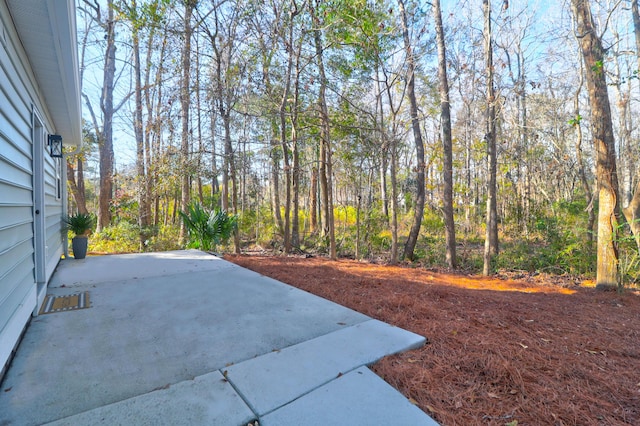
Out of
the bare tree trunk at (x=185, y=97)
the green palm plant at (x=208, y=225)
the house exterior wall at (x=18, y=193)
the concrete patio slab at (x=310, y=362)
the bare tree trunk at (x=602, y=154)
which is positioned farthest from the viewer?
the bare tree trunk at (x=185, y=97)

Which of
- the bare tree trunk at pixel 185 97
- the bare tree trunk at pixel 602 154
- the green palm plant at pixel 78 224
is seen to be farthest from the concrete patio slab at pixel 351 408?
the bare tree trunk at pixel 185 97

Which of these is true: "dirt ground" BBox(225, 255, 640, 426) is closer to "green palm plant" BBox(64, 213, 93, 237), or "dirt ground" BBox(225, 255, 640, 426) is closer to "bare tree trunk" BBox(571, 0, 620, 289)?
"bare tree trunk" BBox(571, 0, 620, 289)

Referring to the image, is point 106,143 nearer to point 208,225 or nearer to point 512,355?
point 208,225

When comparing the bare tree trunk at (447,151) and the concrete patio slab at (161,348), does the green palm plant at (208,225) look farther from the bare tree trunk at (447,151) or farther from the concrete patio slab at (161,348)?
the bare tree trunk at (447,151)

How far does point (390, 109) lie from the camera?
770 centimetres

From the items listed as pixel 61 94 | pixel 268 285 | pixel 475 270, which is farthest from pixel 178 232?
pixel 475 270

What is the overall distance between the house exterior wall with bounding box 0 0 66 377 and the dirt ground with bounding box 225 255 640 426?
246cm

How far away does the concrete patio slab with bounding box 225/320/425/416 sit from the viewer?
1.61 metres

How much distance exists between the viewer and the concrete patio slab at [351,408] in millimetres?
1422

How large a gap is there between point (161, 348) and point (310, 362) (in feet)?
3.43

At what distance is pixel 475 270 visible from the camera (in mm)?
6715

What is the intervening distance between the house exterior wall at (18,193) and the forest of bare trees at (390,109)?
12.3 ft

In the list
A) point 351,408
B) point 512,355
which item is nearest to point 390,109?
point 512,355

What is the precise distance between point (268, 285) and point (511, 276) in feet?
15.5
